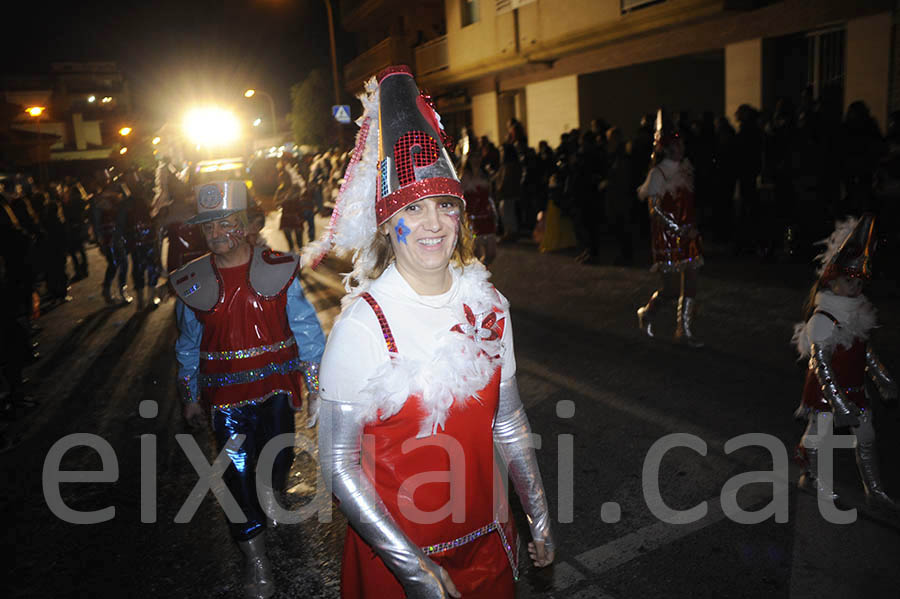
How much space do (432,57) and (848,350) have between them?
1000 inches

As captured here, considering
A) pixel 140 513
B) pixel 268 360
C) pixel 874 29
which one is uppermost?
pixel 874 29

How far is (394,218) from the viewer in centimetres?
214

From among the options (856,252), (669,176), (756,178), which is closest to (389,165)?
(856,252)

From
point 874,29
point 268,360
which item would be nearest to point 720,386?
point 268,360

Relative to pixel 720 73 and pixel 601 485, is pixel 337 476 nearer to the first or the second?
pixel 601 485

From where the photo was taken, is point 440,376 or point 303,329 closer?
point 440,376

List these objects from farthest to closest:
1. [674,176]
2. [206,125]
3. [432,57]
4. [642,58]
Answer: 1. [206,125]
2. [432,57]
3. [642,58]
4. [674,176]

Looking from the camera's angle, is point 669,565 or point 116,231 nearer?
point 669,565

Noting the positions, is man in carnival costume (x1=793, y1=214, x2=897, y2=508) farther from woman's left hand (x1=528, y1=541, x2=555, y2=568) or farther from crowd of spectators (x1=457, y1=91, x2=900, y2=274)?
crowd of spectators (x1=457, y1=91, x2=900, y2=274)

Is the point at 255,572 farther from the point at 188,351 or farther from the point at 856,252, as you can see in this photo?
the point at 856,252

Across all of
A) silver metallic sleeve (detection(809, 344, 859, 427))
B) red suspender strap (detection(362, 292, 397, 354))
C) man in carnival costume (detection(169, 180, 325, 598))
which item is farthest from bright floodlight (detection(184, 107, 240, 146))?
red suspender strap (detection(362, 292, 397, 354))

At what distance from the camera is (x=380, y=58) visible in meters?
32.4

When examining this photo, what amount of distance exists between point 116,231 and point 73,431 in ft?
19.0

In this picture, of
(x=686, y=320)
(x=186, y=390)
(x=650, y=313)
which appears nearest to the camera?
(x=186, y=390)
